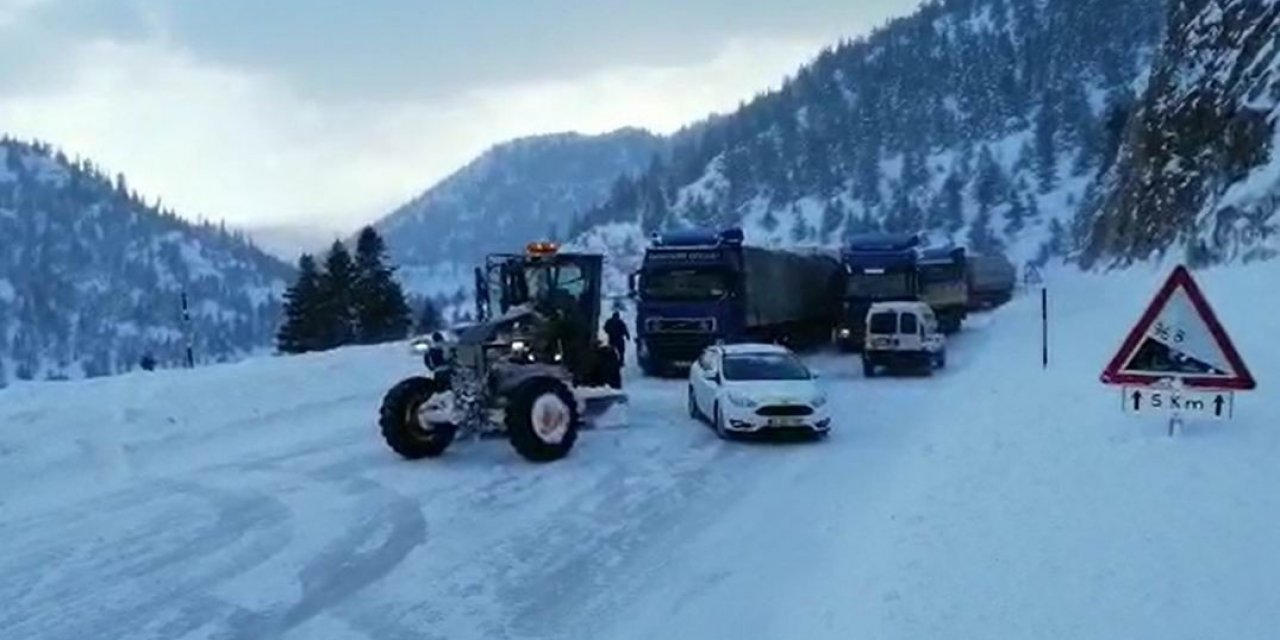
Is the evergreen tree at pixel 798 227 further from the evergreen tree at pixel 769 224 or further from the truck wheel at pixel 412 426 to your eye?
the truck wheel at pixel 412 426

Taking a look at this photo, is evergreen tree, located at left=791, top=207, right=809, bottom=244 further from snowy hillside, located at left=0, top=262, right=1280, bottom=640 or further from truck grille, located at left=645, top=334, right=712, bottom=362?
snowy hillside, located at left=0, top=262, right=1280, bottom=640

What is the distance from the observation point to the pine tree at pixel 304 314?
194 feet

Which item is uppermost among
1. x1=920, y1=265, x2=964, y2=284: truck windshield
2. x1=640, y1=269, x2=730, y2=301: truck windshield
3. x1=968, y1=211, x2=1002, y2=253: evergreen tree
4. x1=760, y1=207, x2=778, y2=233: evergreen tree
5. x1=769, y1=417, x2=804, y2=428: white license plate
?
x1=760, y1=207, x2=778, y2=233: evergreen tree

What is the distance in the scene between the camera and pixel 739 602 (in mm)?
9961

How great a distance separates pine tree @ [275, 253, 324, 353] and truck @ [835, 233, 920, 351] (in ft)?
97.9

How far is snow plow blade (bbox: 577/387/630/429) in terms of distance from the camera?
1862 cm

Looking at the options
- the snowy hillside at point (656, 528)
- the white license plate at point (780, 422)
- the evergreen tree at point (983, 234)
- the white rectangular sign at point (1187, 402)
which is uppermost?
the evergreen tree at point (983, 234)

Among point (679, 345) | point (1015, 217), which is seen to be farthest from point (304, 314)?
point (1015, 217)

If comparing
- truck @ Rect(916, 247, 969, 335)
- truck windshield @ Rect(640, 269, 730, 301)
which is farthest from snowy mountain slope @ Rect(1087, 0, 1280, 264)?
truck windshield @ Rect(640, 269, 730, 301)

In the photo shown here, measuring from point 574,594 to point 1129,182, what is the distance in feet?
199

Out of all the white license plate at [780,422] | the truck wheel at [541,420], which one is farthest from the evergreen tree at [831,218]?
the truck wheel at [541,420]

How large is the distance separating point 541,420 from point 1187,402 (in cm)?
754

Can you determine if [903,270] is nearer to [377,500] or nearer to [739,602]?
[377,500]

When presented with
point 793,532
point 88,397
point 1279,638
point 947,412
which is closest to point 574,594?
point 793,532
